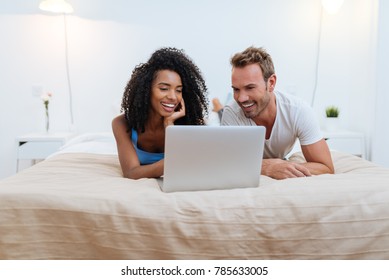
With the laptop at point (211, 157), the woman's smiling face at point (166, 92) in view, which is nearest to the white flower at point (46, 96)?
the woman's smiling face at point (166, 92)

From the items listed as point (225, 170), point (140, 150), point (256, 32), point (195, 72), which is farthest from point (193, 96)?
point (256, 32)

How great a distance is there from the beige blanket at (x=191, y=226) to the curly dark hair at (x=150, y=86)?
60cm

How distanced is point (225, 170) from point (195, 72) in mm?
643

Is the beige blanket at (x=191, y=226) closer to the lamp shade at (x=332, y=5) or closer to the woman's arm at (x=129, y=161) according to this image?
the woman's arm at (x=129, y=161)

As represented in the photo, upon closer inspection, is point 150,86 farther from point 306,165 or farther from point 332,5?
point 332,5

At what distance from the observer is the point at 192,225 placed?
977 millimetres

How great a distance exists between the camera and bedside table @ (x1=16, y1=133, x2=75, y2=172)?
9.32 feet

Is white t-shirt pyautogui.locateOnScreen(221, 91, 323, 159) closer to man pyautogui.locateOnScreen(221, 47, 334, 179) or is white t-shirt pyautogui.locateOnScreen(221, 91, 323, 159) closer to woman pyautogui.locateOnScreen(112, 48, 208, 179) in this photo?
man pyautogui.locateOnScreen(221, 47, 334, 179)

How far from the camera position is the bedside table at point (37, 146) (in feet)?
9.32

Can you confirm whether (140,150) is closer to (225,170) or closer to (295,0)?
(225,170)

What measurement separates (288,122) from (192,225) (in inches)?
31.4

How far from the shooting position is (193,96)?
165cm

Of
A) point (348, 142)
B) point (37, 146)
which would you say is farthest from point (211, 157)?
point (348, 142)

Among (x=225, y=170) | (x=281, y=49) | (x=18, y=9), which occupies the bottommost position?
(x=225, y=170)
